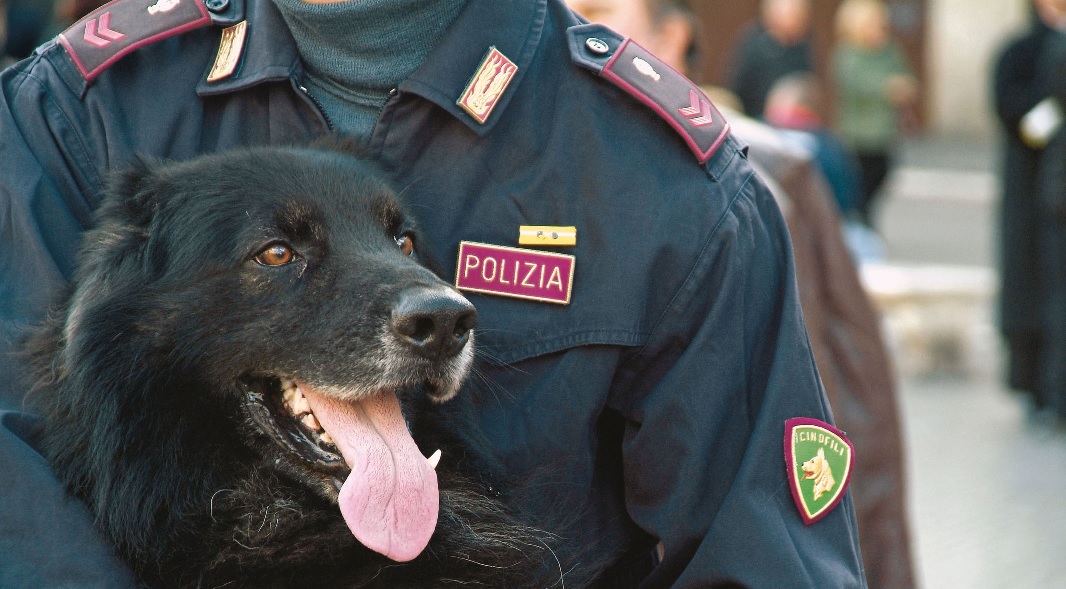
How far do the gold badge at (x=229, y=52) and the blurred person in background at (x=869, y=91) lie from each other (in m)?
11.5

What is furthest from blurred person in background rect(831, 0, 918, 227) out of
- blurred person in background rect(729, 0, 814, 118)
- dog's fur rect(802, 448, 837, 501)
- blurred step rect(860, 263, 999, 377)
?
dog's fur rect(802, 448, 837, 501)

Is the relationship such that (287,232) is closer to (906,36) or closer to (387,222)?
(387,222)

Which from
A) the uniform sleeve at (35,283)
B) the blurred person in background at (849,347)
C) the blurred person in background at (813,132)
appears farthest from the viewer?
the blurred person in background at (813,132)

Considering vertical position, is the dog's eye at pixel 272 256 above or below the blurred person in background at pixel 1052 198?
above

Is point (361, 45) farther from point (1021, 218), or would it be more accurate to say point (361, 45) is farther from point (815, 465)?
point (1021, 218)

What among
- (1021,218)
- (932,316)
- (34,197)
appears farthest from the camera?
(932,316)

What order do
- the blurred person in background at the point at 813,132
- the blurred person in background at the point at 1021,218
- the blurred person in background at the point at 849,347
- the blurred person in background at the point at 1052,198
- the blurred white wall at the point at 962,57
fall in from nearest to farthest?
the blurred person in background at the point at 849,347
the blurred person in background at the point at 1052,198
the blurred person in background at the point at 1021,218
the blurred person in background at the point at 813,132
the blurred white wall at the point at 962,57

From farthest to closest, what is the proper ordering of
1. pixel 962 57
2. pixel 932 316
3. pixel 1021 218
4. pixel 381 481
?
pixel 962 57 → pixel 932 316 → pixel 1021 218 → pixel 381 481

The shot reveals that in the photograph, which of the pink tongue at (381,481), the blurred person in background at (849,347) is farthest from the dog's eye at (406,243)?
the blurred person in background at (849,347)

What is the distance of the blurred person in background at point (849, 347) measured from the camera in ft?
14.4

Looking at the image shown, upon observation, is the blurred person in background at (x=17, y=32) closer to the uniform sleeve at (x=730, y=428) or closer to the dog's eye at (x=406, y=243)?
Answer: the dog's eye at (x=406, y=243)

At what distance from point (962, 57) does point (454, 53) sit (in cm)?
2365

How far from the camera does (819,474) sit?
253cm

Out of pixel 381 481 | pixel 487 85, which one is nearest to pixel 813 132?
pixel 487 85
